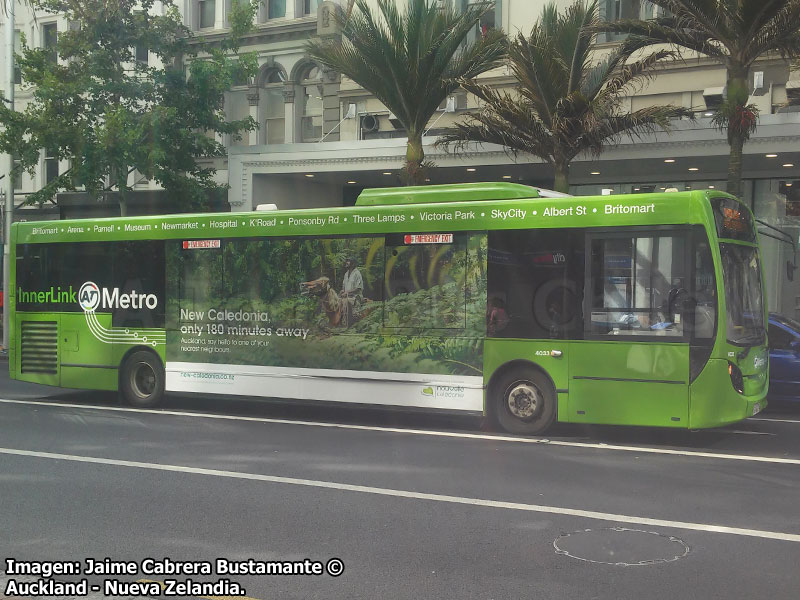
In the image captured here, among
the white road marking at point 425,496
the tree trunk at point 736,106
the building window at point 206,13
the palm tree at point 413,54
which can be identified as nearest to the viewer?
the white road marking at point 425,496

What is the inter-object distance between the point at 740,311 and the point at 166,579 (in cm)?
758

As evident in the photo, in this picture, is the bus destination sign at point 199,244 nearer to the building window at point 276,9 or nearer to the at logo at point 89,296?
the at logo at point 89,296

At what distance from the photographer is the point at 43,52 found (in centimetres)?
2292

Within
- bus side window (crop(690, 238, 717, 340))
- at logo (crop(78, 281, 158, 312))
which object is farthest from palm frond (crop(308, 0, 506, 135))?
bus side window (crop(690, 238, 717, 340))

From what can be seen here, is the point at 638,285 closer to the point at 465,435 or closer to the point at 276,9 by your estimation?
the point at 465,435

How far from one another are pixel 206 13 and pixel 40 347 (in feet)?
58.4

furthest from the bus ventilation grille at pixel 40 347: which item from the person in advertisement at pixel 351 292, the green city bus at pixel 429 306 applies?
the person in advertisement at pixel 351 292

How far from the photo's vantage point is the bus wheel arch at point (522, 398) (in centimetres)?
1146

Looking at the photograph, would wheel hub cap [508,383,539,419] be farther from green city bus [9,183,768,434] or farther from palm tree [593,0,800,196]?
palm tree [593,0,800,196]

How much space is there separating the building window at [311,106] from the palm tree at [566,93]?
1145 centimetres

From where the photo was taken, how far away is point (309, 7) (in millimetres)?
28234

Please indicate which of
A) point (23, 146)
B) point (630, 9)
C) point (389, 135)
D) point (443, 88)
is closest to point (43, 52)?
point (23, 146)

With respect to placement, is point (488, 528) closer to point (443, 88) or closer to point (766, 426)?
point (766, 426)

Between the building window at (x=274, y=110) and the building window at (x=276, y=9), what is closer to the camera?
the building window at (x=276, y=9)
